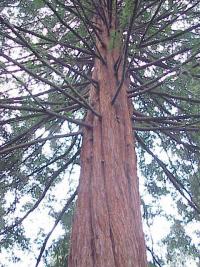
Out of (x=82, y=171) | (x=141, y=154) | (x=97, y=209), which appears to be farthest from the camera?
(x=141, y=154)

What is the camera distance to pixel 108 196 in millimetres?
2775

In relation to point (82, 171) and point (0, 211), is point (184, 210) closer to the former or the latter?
point (0, 211)

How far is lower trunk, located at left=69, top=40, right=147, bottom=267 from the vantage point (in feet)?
8.13

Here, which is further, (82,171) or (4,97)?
(4,97)

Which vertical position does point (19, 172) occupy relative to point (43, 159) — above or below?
below

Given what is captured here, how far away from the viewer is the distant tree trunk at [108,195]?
2479mm

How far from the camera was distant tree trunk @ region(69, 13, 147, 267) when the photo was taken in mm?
2479

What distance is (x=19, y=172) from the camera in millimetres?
4730

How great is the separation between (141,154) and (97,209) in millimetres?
3535

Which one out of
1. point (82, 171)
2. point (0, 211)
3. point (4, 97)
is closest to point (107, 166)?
point (82, 171)

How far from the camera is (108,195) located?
2.78 meters

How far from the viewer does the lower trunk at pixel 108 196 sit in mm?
2479

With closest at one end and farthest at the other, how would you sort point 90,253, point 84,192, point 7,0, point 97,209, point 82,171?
point 90,253
point 97,209
point 84,192
point 82,171
point 7,0

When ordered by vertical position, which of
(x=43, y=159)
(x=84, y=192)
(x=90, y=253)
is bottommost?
(x=90, y=253)
